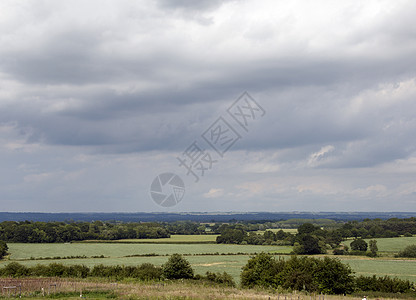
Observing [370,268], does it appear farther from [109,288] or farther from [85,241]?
[85,241]

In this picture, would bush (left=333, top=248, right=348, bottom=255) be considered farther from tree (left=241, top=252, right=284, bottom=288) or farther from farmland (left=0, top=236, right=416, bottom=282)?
tree (left=241, top=252, right=284, bottom=288)

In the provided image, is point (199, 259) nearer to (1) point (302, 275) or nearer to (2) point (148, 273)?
(2) point (148, 273)

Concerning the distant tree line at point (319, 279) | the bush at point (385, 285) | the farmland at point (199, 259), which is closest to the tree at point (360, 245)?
the farmland at point (199, 259)

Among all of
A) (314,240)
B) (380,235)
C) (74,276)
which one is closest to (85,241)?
(314,240)

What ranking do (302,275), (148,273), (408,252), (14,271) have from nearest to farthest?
(302,275) → (148,273) → (14,271) → (408,252)

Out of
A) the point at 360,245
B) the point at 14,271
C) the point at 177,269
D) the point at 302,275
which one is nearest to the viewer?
the point at 302,275

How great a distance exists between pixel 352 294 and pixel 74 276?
153 feet

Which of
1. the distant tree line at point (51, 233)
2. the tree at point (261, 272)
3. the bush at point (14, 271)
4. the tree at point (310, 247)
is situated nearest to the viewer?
Answer: the tree at point (261, 272)

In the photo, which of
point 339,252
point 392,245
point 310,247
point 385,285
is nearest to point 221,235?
point 310,247

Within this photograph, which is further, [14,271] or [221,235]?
[221,235]

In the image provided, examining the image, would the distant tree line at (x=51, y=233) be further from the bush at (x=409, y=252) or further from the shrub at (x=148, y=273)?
the bush at (x=409, y=252)

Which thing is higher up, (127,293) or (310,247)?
(127,293)

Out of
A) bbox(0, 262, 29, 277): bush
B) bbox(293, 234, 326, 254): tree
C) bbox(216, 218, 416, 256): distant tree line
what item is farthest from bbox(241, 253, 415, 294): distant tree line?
bbox(216, 218, 416, 256): distant tree line

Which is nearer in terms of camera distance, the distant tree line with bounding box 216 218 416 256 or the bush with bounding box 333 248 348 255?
the bush with bounding box 333 248 348 255
